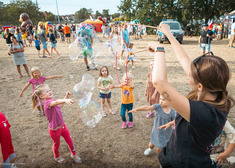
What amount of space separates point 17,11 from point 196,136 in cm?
5311

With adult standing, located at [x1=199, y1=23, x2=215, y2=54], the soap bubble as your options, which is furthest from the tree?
the soap bubble

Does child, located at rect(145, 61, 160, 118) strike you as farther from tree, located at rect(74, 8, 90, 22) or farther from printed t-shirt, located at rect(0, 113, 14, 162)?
tree, located at rect(74, 8, 90, 22)

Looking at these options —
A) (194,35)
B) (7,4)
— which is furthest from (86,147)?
(7,4)

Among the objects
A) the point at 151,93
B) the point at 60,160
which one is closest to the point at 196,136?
the point at 60,160

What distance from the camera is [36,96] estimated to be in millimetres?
2684

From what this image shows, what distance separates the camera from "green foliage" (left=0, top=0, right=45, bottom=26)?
1635 inches

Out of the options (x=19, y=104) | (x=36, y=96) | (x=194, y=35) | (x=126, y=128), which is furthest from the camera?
(x=194, y=35)

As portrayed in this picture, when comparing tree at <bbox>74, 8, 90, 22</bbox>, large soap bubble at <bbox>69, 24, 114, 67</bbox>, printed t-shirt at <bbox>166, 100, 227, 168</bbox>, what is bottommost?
printed t-shirt at <bbox>166, 100, 227, 168</bbox>

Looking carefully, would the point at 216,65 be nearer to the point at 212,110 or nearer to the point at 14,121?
the point at 212,110

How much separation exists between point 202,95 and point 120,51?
136 inches

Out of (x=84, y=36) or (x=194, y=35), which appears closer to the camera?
(x=84, y=36)

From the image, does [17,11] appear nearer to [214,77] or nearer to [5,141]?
[5,141]

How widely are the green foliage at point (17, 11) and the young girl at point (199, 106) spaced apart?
1978 inches

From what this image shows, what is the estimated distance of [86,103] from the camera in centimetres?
297
